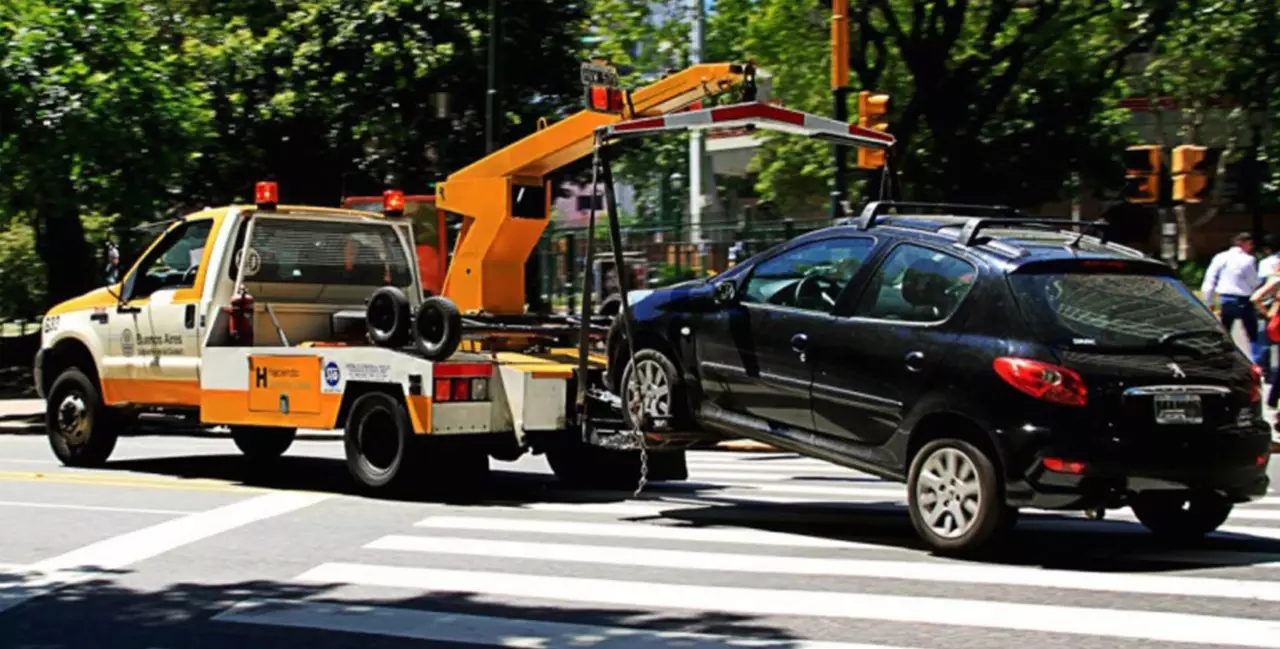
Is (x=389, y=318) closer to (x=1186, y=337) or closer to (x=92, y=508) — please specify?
(x=92, y=508)

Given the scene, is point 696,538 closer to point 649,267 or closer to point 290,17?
point 649,267

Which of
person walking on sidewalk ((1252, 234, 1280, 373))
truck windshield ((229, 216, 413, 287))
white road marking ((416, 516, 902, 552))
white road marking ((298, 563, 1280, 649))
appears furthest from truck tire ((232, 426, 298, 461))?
person walking on sidewalk ((1252, 234, 1280, 373))

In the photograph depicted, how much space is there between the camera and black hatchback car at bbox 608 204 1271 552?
8.08m

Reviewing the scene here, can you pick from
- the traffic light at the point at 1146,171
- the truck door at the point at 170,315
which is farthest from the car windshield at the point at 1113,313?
the traffic light at the point at 1146,171

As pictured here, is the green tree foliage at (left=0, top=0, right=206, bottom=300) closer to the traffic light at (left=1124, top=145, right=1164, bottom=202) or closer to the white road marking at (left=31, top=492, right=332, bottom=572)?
the white road marking at (left=31, top=492, right=332, bottom=572)

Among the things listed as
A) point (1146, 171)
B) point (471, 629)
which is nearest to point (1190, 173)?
point (1146, 171)

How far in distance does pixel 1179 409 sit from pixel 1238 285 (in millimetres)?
10327

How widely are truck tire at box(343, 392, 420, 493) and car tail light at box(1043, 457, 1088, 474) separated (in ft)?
15.0

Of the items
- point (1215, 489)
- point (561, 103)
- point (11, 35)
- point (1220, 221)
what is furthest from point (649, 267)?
point (1220, 221)

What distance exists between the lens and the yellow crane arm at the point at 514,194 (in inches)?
501

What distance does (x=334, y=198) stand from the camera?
2973 cm

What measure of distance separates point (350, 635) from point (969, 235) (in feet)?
13.0

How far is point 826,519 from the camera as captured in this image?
10336 millimetres

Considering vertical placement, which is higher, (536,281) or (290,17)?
(290,17)
